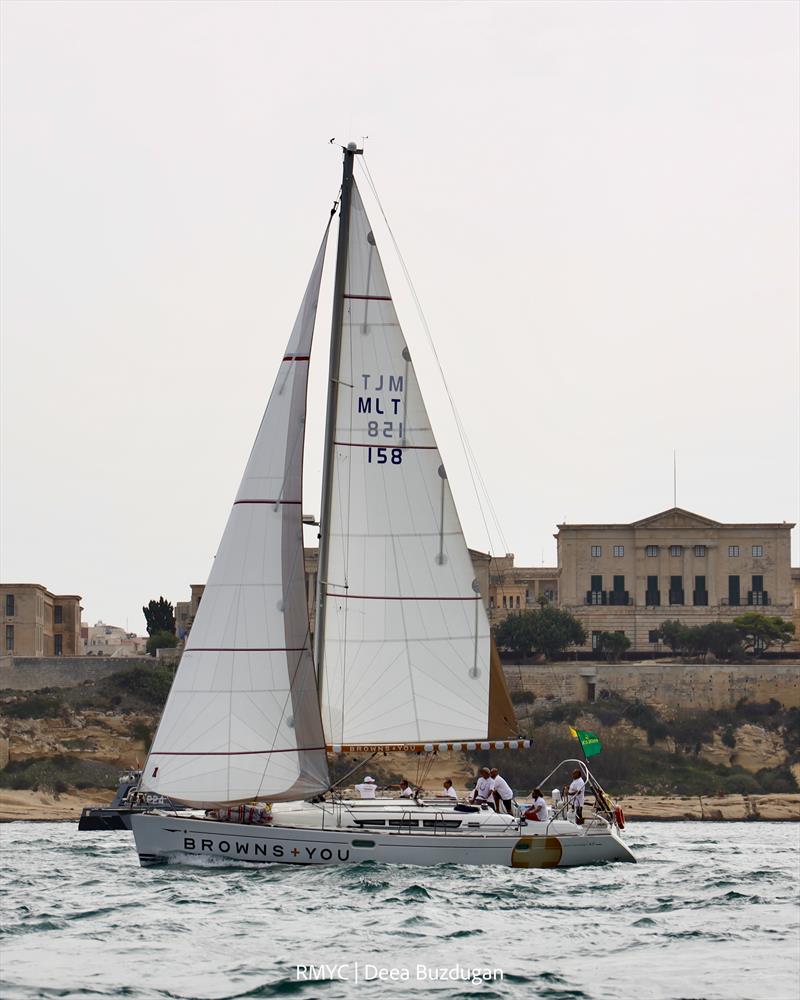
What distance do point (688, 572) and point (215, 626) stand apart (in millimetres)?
91749

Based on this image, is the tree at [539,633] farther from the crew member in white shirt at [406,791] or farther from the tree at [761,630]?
the crew member in white shirt at [406,791]

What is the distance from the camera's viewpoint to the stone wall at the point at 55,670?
100 m

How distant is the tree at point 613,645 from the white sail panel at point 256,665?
8088 cm

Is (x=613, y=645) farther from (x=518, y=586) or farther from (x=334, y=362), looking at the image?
(x=334, y=362)

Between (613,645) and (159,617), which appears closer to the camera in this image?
(613,645)

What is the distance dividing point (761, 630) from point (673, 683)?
10702mm

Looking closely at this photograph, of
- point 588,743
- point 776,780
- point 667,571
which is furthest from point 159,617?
point 588,743

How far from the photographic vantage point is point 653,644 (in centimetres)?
11856

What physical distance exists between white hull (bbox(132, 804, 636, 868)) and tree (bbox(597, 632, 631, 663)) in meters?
80.8

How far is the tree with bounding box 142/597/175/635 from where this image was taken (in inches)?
4791

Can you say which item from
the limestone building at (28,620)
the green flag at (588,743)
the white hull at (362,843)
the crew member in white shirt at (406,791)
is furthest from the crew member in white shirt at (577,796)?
the limestone building at (28,620)

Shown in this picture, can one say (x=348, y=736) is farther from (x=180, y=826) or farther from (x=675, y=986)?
(x=675, y=986)

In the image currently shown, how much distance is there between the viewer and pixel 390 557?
33.1 metres

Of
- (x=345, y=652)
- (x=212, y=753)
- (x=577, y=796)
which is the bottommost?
(x=577, y=796)
